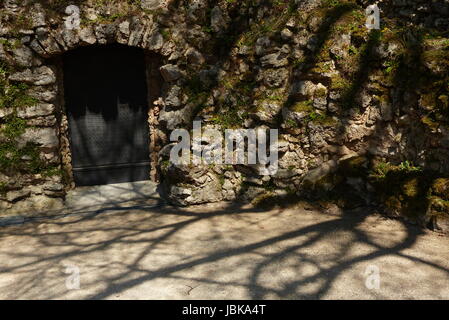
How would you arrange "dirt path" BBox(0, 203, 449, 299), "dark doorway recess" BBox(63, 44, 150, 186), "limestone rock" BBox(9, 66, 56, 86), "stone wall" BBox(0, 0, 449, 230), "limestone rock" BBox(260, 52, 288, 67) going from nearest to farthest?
"dirt path" BBox(0, 203, 449, 299) < "stone wall" BBox(0, 0, 449, 230) < "limestone rock" BBox(260, 52, 288, 67) < "limestone rock" BBox(9, 66, 56, 86) < "dark doorway recess" BBox(63, 44, 150, 186)

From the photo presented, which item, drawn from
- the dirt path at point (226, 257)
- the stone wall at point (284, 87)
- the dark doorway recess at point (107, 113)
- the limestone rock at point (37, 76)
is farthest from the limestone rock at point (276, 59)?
the limestone rock at point (37, 76)

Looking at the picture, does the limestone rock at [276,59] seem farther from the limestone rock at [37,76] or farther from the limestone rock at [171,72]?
the limestone rock at [37,76]

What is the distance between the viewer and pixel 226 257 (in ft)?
14.8

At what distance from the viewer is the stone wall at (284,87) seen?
518 centimetres

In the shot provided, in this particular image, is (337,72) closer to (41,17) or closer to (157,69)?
(157,69)

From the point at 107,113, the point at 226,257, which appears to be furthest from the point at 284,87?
the point at 107,113

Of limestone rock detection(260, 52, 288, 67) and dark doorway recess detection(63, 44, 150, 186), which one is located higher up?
limestone rock detection(260, 52, 288, 67)

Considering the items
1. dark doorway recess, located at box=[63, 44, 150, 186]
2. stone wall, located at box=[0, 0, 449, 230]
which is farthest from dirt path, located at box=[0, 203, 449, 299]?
dark doorway recess, located at box=[63, 44, 150, 186]

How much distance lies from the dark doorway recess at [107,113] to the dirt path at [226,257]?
178 centimetres

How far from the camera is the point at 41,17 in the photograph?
6227mm

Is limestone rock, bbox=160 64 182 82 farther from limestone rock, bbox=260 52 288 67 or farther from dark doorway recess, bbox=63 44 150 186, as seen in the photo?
limestone rock, bbox=260 52 288 67

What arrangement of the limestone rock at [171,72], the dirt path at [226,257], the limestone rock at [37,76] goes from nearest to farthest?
the dirt path at [226,257]
the limestone rock at [37,76]
the limestone rock at [171,72]

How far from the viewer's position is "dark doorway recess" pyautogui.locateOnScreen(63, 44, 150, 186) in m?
7.25

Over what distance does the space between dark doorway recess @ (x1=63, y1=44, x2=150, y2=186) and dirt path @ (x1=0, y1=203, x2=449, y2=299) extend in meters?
1.78
